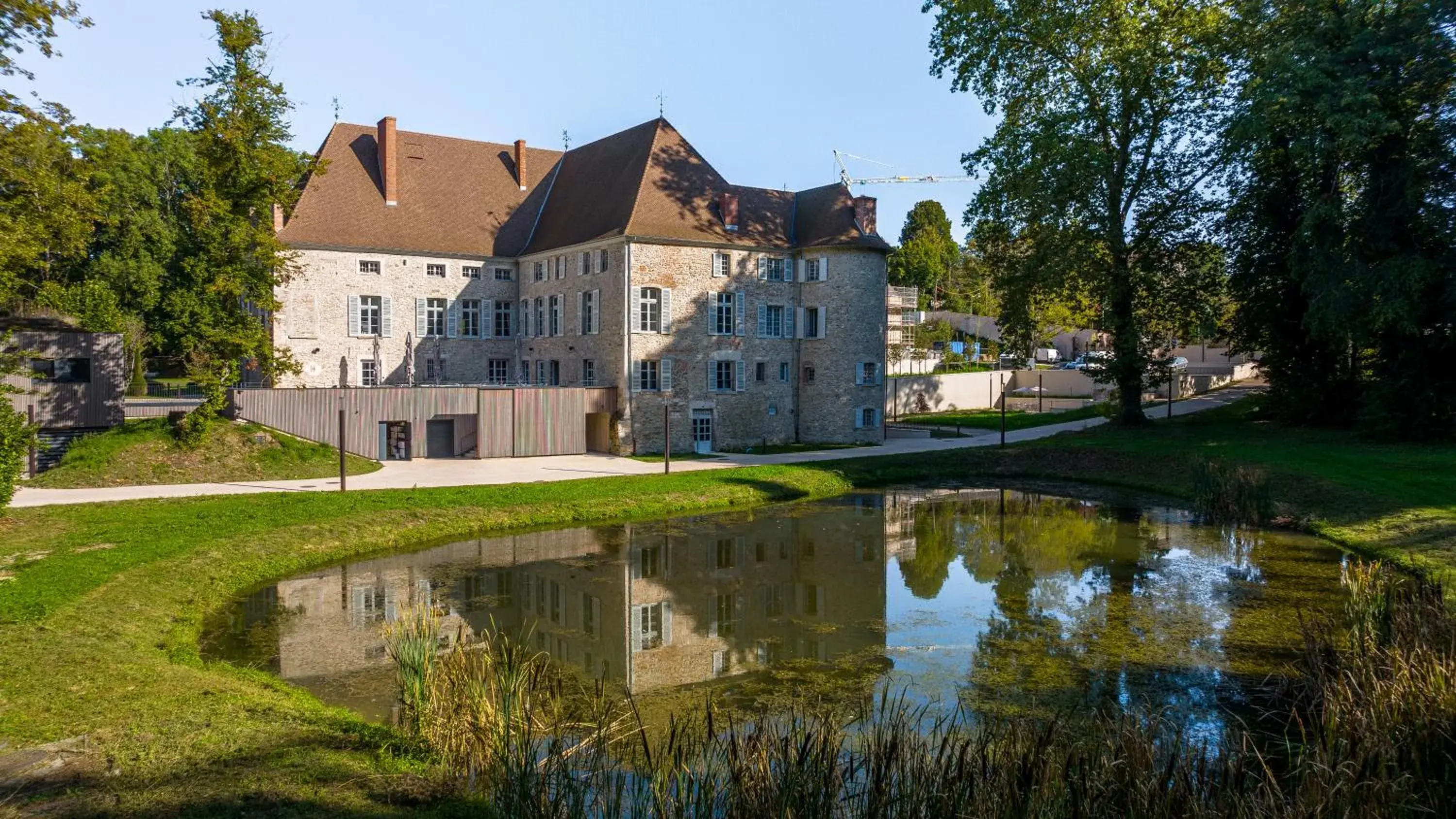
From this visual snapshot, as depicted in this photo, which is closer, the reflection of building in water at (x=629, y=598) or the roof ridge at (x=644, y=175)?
the reflection of building in water at (x=629, y=598)

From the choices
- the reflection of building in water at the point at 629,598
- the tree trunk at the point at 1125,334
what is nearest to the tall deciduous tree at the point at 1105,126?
the tree trunk at the point at 1125,334

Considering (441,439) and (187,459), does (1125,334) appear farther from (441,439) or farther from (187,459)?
(187,459)

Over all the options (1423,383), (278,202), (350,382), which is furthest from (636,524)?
(1423,383)

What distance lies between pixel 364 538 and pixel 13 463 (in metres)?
5.79

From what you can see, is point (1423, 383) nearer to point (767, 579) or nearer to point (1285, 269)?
point (1285, 269)

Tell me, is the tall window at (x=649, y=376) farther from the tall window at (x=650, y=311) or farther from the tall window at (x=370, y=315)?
the tall window at (x=370, y=315)

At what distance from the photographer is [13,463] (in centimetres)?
1544

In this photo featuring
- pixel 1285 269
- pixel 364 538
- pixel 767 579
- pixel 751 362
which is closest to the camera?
pixel 767 579

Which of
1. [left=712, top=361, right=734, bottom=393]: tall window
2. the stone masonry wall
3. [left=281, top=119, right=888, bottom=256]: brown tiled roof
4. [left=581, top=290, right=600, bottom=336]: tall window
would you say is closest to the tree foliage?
[left=281, top=119, right=888, bottom=256]: brown tiled roof

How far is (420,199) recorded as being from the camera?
116 feet

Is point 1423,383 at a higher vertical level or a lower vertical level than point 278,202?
lower

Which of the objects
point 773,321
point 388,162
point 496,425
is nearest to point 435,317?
point 388,162

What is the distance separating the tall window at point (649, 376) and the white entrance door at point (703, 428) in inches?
66.5

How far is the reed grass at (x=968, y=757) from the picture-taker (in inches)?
214
